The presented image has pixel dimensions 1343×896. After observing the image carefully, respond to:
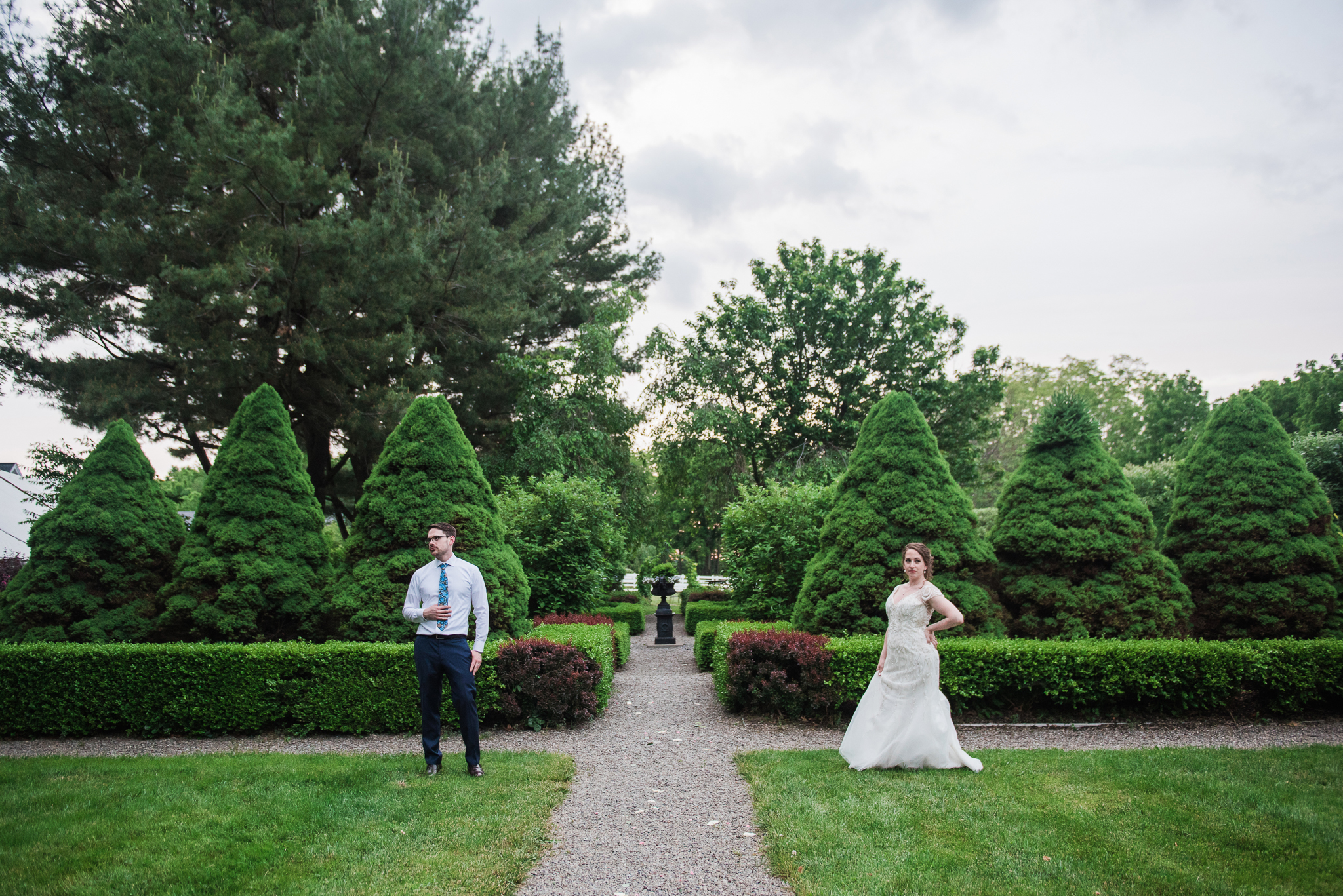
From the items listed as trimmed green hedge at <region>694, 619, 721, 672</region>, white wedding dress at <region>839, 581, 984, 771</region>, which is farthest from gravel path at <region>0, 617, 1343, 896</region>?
trimmed green hedge at <region>694, 619, 721, 672</region>

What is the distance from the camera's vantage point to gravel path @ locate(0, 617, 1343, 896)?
4.22m

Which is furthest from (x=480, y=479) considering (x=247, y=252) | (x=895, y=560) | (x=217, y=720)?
(x=247, y=252)

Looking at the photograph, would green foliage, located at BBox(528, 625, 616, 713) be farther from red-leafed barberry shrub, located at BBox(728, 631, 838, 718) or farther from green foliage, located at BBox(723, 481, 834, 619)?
green foliage, located at BBox(723, 481, 834, 619)

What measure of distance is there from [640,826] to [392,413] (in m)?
13.3

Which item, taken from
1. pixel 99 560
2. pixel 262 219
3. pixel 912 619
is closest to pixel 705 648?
pixel 912 619

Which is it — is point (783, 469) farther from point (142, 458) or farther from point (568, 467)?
point (142, 458)

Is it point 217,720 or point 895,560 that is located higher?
point 895,560

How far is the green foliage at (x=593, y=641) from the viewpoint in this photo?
8469mm

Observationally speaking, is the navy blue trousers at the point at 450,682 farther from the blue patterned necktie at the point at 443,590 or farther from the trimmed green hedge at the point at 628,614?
the trimmed green hedge at the point at 628,614

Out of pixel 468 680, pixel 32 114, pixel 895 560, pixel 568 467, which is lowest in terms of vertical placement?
pixel 468 680

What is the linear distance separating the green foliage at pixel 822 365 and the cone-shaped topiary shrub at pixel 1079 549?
46.6 ft

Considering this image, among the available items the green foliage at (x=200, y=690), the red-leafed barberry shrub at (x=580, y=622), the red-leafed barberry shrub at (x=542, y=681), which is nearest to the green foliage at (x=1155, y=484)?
the red-leafed barberry shrub at (x=580, y=622)

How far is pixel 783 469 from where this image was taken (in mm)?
22781

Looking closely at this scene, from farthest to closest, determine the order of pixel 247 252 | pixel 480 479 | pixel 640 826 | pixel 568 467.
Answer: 1. pixel 568 467
2. pixel 247 252
3. pixel 480 479
4. pixel 640 826
